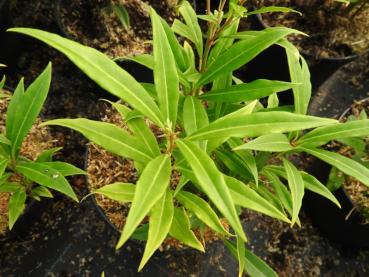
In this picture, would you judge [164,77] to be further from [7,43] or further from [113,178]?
[7,43]

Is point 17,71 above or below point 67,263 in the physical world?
above

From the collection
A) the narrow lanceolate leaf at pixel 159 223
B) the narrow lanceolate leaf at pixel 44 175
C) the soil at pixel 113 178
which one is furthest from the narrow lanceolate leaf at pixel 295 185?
the narrow lanceolate leaf at pixel 44 175

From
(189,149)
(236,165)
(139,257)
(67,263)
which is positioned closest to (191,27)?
(236,165)

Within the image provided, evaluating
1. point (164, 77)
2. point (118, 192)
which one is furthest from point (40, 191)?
point (164, 77)

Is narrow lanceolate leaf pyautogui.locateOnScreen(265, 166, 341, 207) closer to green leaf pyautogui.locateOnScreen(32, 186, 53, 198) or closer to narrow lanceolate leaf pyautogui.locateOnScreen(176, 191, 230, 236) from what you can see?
narrow lanceolate leaf pyautogui.locateOnScreen(176, 191, 230, 236)

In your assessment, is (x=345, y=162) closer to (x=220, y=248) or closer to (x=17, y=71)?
(x=220, y=248)

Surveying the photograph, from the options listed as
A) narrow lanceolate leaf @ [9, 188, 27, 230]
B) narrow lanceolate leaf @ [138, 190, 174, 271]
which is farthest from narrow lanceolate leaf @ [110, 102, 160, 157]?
Result: narrow lanceolate leaf @ [9, 188, 27, 230]
